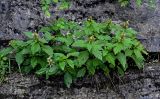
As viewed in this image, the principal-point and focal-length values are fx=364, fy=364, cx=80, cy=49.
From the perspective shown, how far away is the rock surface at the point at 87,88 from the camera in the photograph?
212 inches

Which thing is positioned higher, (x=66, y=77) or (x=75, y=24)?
(x=75, y=24)

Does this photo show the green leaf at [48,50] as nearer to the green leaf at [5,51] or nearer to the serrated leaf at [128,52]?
the green leaf at [5,51]

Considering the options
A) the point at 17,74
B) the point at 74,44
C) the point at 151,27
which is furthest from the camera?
the point at 151,27

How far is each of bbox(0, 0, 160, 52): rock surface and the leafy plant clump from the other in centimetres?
38

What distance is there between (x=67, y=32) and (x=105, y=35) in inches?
24.4

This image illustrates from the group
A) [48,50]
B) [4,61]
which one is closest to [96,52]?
[48,50]

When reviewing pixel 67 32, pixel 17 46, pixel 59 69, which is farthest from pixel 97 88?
pixel 17 46

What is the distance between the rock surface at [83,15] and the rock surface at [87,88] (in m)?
0.63

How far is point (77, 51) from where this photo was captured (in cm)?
542

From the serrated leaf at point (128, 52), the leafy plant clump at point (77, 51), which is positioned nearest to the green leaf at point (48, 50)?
the leafy plant clump at point (77, 51)

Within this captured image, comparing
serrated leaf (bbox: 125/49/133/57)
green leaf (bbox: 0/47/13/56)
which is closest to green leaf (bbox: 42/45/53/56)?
green leaf (bbox: 0/47/13/56)

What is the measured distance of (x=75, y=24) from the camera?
5801 mm

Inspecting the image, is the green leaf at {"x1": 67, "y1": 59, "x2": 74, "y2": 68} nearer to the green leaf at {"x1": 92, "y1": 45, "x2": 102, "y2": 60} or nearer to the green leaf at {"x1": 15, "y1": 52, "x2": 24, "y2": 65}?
the green leaf at {"x1": 92, "y1": 45, "x2": 102, "y2": 60}

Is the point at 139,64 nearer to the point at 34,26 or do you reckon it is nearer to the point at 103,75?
the point at 103,75
